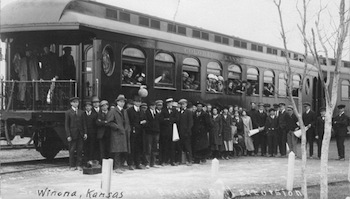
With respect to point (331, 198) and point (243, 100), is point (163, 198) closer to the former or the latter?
point (331, 198)

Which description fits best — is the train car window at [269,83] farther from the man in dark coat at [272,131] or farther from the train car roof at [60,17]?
the train car roof at [60,17]

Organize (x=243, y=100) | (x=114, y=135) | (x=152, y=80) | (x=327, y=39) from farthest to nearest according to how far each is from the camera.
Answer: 1. (x=243, y=100)
2. (x=152, y=80)
3. (x=114, y=135)
4. (x=327, y=39)

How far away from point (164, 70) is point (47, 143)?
143 inches

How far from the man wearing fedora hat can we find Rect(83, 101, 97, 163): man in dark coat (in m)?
1.13

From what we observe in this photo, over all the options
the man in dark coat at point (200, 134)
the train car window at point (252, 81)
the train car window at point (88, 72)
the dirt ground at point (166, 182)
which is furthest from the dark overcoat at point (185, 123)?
the train car window at point (252, 81)

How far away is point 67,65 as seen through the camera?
501 inches

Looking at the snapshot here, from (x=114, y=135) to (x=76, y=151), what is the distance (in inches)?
46.4

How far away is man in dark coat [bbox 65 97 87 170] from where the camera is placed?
38.2 ft

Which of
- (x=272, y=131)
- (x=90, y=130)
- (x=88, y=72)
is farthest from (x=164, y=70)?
(x=272, y=131)

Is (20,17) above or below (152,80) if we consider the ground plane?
above

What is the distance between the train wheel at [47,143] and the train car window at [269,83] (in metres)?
8.23

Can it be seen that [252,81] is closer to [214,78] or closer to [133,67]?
[214,78]

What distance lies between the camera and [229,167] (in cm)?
1316

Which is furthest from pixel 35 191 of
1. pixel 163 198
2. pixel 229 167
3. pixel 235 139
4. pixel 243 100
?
pixel 243 100
